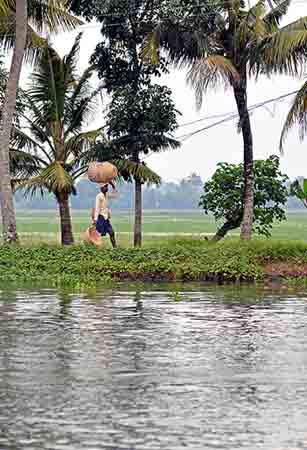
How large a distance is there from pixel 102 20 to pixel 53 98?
290 cm

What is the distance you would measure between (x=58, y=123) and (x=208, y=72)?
626cm

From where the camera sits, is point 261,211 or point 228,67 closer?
point 228,67

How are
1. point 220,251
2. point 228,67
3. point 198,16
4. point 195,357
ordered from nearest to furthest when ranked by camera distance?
point 195,357
point 220,251
point 228,67
point 198,16

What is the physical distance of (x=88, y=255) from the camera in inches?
1138

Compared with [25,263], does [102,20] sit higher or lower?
higher

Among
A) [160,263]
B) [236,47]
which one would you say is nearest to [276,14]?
[236,47]

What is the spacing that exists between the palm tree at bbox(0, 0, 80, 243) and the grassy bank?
2257 mm

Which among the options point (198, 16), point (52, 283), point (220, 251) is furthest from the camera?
point (198, 16)

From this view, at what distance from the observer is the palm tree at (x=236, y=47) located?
99.7 feet

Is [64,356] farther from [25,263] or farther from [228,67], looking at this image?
[228,67]

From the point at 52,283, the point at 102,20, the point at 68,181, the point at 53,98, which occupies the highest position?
the point at 102,20

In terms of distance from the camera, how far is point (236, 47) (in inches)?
1259

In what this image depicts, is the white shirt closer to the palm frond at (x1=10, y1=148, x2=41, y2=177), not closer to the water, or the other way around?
the palm frond at (x1=10, y1=148, x2=41, y2=177)

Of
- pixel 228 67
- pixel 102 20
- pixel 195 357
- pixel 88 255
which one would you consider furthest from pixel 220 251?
pixel 195 357
